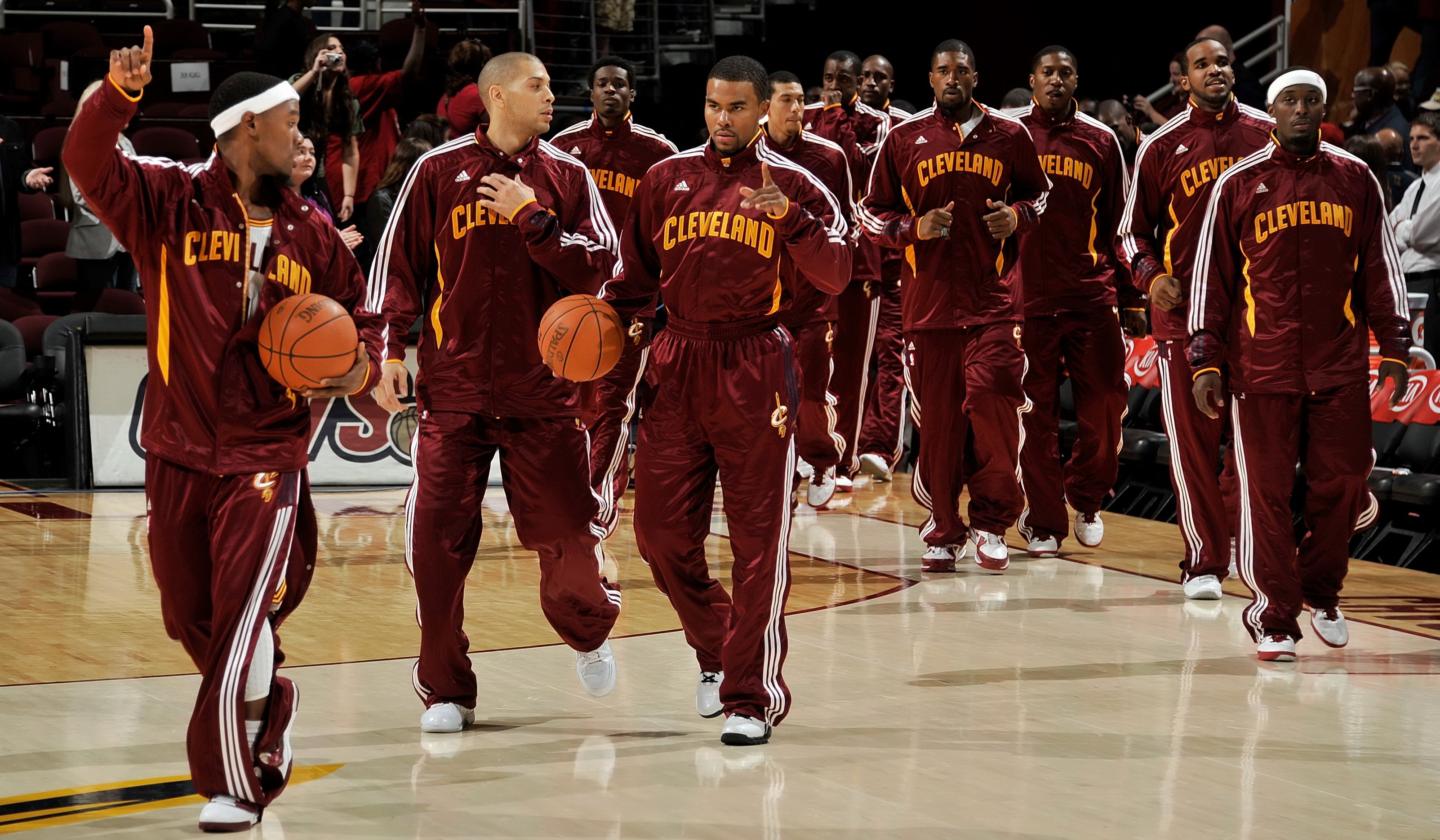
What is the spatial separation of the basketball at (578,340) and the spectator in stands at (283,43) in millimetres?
9797

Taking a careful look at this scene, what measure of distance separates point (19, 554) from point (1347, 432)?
Result: 692cm

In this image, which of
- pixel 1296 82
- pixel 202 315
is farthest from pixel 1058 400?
pixel 202 315

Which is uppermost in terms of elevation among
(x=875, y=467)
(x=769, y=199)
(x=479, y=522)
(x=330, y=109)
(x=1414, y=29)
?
(x=1414, y=29)

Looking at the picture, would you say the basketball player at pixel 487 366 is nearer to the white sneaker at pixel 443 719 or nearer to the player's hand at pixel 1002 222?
the white sneaker at pixel 443 719

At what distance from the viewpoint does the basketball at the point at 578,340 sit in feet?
18.0

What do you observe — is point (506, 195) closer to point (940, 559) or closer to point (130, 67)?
point (130, 67)

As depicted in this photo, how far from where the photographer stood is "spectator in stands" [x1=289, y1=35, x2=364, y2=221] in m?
12.9

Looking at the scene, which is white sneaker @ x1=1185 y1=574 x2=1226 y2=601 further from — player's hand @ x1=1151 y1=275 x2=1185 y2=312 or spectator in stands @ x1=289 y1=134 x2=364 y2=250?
spectator in stands @ x1=289 y1=134 x2=364 y2=250

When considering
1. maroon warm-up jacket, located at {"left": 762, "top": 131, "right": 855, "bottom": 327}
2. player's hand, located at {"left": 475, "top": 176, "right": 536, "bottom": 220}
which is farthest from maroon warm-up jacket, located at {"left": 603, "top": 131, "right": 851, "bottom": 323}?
maroon warm-up jacket, located at {"left": 762, "top": 131, "right": 855, "bottom": 327}

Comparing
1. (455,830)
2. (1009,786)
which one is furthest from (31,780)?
(1009,786)

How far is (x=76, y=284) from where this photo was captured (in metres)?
13.7

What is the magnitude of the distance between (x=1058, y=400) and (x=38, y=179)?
7.85m

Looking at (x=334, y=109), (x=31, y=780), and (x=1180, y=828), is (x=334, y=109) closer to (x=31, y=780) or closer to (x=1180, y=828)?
(x=31, y=780)

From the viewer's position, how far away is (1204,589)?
8484mm
